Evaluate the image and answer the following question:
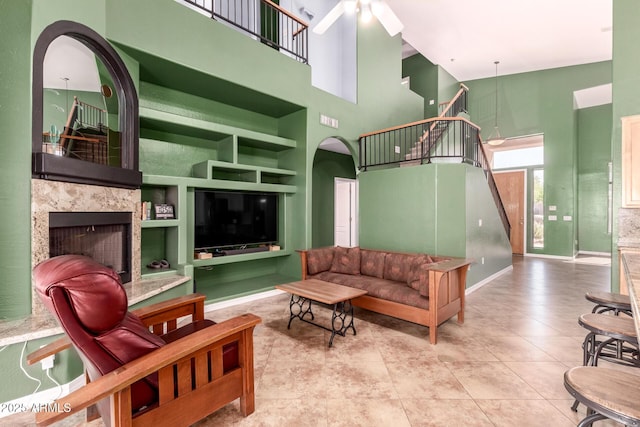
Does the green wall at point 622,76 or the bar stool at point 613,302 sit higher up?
the green wall at point 622,76

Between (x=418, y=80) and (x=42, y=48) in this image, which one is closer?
(x=42, y=48)

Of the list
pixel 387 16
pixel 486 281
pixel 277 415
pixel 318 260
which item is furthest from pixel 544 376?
pixel 387 16

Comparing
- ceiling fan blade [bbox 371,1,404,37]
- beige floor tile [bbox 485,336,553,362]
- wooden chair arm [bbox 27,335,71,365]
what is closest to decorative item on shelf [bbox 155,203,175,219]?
wooden chair arm [bbox 27,335,71,365]

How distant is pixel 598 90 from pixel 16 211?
1179cm

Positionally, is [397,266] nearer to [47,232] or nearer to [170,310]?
[170,310]

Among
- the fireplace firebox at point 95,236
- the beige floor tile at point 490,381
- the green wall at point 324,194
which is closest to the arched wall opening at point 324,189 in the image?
the green wall at point 324,194

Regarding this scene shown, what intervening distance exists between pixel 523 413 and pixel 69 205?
386 centimetres

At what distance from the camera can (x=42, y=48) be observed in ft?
7.53

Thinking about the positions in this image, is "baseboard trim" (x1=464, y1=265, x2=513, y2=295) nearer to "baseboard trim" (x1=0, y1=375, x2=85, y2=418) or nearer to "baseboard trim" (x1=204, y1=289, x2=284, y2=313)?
"baseboard trim" (x1=204, y1=289, x2=284, y2=313)

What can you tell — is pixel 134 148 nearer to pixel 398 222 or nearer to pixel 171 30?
pixel 171 30

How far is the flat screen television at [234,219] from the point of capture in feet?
13.4

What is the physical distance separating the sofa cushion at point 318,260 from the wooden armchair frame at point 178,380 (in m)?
2.21

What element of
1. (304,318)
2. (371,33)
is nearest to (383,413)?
(304,318)

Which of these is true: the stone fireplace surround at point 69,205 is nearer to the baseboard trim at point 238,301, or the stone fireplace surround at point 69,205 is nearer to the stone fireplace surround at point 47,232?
the stone fireplace surround at point 47,232
